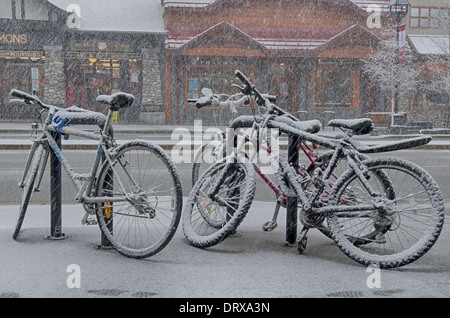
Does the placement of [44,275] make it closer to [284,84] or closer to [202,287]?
[202,287]

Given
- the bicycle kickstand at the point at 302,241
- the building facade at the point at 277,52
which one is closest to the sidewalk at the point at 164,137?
the building facade at the point at 277,52

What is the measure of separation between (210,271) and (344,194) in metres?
1.30

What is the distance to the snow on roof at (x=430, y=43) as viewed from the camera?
29.8 m

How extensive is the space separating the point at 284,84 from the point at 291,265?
90.0 ft

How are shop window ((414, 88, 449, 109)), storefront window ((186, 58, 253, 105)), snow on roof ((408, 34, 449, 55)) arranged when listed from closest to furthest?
1. storefront window ((186, 58, 253, 105))
2. snow on roof ((408, 34, 449, 55))
3. shop window ((414, 88, 449, 109))

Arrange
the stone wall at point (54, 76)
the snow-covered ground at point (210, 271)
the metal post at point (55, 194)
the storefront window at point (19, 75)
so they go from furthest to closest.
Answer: the storefront window at point (19, 75)
the stone wall at point (54, 76)
the metal post at point (55, 194)
the snow-covered ground at point (210, 271)

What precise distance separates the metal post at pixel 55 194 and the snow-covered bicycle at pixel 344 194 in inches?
45.7

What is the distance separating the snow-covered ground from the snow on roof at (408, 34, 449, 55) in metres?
27.9

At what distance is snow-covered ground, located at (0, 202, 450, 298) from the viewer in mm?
3332

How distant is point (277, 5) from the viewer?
3106 centimetres

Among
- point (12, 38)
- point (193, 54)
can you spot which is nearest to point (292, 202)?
point (193, 54)
